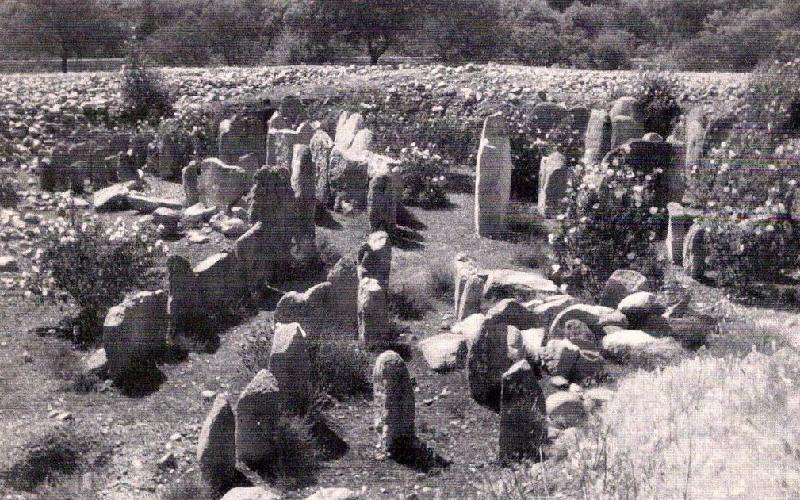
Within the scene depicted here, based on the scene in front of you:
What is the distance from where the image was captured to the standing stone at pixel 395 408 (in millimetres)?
7512

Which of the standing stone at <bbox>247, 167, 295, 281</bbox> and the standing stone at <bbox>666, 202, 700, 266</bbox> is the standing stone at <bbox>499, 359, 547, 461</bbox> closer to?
the standing stone at <bbox>247, 167, 295, 281</bbox>

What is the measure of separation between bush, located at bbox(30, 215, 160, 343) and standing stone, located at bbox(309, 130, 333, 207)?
4.29 m

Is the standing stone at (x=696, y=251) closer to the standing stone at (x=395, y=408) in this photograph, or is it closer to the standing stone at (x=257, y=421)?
the standing stone at (x=395, y=408)

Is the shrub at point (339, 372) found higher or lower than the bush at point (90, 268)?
lower

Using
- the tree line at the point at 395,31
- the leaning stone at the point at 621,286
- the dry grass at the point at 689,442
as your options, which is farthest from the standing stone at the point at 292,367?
the tree line at the point at 395,31

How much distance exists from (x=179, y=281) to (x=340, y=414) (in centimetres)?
271

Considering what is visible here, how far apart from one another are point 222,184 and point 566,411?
850 centimetres

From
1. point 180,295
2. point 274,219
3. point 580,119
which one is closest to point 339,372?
point 180,295

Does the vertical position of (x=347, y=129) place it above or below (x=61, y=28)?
below

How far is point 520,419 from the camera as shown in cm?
713

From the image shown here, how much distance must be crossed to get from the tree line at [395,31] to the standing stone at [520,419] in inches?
802

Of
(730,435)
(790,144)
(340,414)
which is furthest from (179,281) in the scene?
(790,144)

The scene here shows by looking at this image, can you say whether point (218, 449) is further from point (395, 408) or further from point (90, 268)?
point (90, 268)

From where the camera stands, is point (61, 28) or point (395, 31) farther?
point (61, 28)
